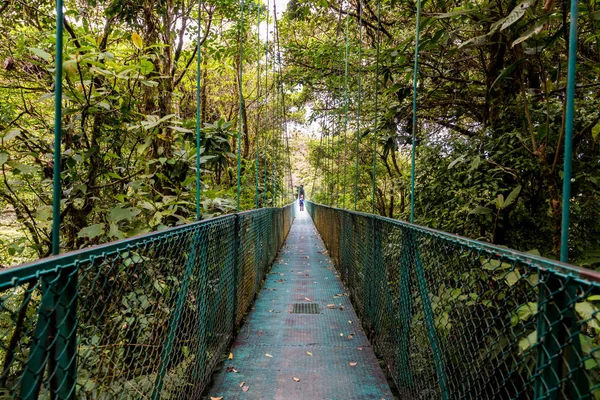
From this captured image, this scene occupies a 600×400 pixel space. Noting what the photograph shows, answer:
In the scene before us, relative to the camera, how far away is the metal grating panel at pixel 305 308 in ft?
12.0

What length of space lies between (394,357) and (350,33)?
5410mm

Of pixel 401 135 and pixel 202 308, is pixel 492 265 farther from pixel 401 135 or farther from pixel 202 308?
pixel 401 135

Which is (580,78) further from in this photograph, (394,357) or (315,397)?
(315,397)

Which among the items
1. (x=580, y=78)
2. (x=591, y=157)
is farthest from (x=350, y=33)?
(x=591, y=157)

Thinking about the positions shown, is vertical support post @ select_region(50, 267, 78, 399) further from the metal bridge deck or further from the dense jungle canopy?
the metal bridge deck

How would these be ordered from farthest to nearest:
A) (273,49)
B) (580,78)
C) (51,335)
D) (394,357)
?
(273,49)
(580,78)
(394,357)
(51,335)

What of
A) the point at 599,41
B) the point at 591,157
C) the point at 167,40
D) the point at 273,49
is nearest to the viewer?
the point at 599,41

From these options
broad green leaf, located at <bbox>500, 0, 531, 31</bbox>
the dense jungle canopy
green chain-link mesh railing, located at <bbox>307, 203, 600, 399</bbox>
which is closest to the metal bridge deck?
green chain-link mesh railing, located at <bbox>307, 203, 600, 399</bbox>

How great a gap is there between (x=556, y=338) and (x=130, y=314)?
193 centimetres

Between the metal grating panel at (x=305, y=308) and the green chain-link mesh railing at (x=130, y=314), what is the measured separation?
465 mm

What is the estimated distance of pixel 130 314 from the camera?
2.00m

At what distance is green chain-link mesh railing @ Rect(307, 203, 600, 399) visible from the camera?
75cm

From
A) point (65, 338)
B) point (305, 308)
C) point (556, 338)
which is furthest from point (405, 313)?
point (305, 308)

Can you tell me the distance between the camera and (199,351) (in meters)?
1.94
